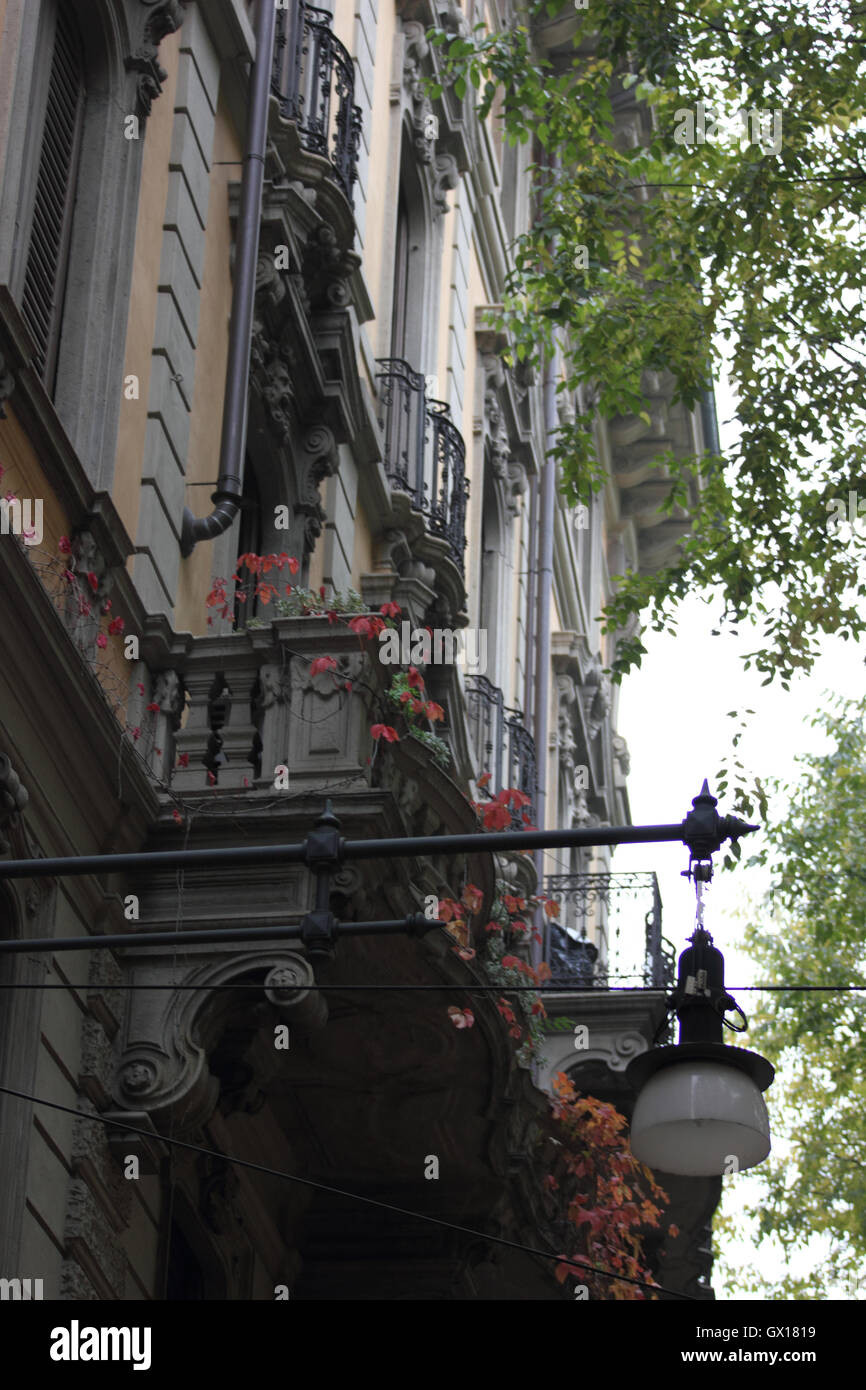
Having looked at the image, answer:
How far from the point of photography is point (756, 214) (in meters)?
16.0

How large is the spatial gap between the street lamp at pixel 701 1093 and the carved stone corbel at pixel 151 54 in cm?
720

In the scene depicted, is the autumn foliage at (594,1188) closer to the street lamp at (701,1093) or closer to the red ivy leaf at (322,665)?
the red ivy leaf at (322,665)

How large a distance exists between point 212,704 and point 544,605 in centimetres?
1477

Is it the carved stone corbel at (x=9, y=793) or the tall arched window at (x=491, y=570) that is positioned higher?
the tall arched window at (x=491, y=570)

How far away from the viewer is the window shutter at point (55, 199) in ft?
36.9

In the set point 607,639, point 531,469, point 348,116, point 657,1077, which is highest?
point 607,639

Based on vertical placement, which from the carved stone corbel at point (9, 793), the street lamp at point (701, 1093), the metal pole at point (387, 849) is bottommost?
the street lamp at point (701, 1093)

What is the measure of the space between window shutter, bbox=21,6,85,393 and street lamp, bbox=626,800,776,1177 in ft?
17.2

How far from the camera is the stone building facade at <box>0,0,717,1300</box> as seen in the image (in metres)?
10.1

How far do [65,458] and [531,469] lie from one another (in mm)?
16392

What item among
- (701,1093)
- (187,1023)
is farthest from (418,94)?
(701,1093)

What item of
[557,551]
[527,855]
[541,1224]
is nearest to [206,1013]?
[541,1224]

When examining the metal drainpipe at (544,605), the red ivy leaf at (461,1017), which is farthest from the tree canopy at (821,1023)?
the red ivy leaf at (461,1017)

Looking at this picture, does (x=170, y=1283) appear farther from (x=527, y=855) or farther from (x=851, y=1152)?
(x=851, y=1152)
